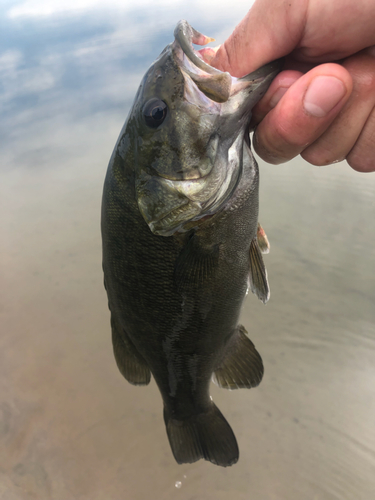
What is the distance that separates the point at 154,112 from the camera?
95 centimetres

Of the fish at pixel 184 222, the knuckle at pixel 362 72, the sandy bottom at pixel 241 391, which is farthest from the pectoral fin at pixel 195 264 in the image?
the sandy bottom at pixel 241 391

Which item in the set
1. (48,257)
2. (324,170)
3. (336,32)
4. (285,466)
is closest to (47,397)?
(48,257)

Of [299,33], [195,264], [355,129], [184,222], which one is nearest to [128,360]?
[195,264]

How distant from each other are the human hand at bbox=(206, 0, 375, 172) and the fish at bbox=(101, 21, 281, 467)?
8 centimetres

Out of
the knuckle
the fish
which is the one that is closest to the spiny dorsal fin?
the fish

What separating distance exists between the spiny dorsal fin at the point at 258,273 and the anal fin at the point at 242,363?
34cm

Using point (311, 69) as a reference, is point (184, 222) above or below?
below

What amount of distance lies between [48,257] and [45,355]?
995 millimetres

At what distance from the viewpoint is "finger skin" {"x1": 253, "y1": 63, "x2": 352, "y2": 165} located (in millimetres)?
916

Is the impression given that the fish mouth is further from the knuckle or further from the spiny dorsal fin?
the spiny dorsal fin

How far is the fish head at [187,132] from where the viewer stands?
0.90 meters

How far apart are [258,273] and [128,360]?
0.73 m

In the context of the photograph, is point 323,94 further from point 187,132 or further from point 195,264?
point 195,264

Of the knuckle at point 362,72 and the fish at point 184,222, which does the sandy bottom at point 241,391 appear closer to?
the fish at point 184,222
